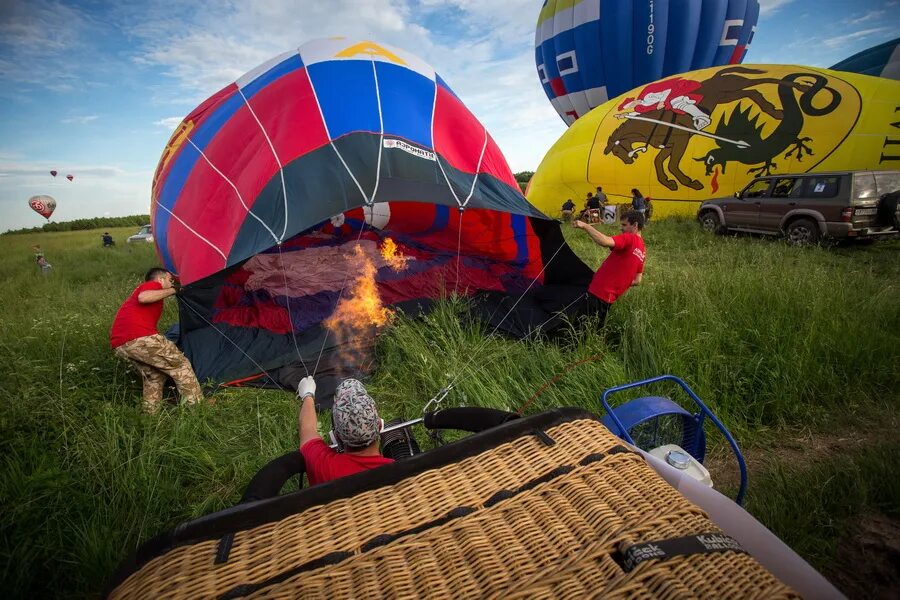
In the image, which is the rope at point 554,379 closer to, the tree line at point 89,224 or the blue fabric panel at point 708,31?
the blue fabric panel at point 708,31

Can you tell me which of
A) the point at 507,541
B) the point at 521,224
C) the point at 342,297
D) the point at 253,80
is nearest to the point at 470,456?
the point at 507,541

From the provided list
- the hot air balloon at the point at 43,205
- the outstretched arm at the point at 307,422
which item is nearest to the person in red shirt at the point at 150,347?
the outstretched arm at the point at 307,422

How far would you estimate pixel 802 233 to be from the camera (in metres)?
8.06

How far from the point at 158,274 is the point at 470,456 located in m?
3.76

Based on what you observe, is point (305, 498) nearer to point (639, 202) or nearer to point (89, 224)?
point (639, 202)

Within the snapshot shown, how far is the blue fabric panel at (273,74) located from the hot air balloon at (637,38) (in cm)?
1386

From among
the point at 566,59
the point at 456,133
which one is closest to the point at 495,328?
the point at 456,133

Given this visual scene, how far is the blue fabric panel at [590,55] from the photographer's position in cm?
1539

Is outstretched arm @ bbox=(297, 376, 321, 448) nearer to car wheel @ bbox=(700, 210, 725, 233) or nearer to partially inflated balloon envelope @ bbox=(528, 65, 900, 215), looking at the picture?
car wheel @ bbox=(700, 210, 725, 233)

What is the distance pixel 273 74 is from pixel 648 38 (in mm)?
14581

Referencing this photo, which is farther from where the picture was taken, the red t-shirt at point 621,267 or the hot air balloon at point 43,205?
the hot air balloon at point 43,205

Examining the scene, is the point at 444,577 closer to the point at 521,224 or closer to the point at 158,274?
the point at 158,274

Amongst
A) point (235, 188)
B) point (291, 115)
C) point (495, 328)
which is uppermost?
point (291, 115)

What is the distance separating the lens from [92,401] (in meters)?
3.19
